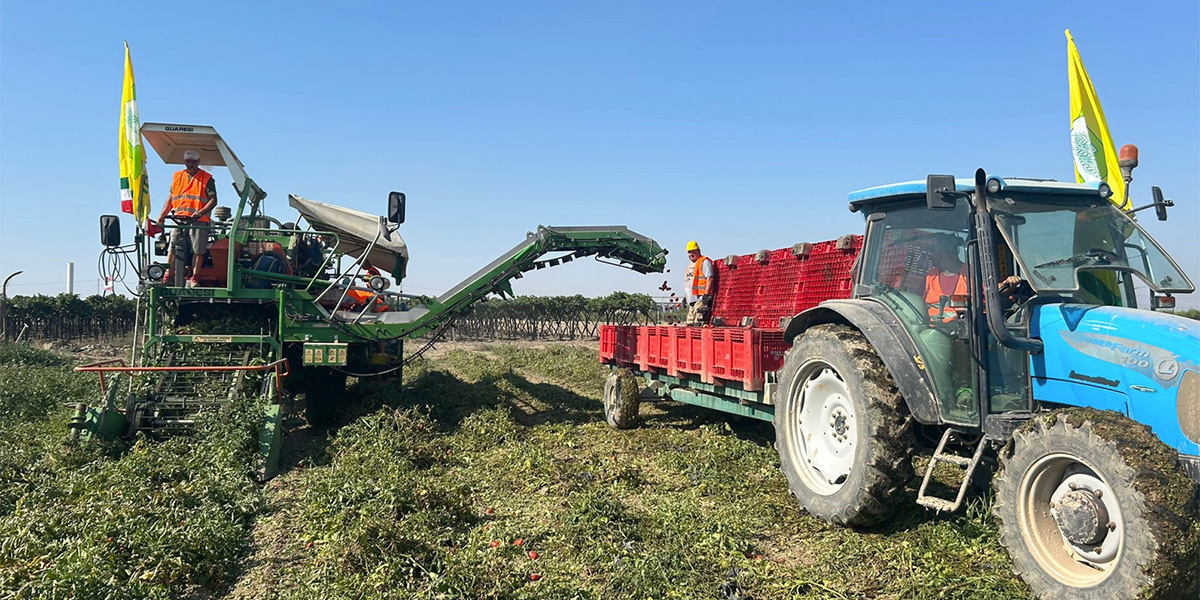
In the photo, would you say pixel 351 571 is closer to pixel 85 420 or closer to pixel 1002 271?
pixel 1002 271

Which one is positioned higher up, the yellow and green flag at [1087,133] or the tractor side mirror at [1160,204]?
the yellow and green flag at [1087,133]

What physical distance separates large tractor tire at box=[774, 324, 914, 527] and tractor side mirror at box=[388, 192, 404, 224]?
17.3ft

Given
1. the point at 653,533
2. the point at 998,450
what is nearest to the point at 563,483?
the point at 653,533

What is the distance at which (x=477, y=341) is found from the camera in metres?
31.7

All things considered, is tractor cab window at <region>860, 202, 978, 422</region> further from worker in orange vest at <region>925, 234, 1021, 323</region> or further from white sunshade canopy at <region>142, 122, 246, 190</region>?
white sunshade canopy at <region>142, 122, 246, 190</region>

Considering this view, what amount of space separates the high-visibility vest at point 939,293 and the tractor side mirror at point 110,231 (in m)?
8.85

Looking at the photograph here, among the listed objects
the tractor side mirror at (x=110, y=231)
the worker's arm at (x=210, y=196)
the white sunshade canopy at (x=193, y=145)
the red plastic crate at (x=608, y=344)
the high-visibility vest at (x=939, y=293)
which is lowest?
the red plastic crate at (x=608, y=344)

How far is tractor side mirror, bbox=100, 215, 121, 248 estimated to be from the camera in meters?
8.20

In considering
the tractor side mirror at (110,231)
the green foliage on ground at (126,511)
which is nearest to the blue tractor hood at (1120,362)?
the green foliage on ground at (126,511)

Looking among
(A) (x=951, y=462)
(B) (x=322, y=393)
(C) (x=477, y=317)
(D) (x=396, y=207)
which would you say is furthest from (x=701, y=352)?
(C) (x=477, y=317)

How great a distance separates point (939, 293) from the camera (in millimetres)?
4145

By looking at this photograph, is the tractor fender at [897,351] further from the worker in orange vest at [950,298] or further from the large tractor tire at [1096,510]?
the large tractor tire at [1096,510]

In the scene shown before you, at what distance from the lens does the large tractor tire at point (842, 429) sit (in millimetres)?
3988

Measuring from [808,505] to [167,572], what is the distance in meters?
3.83
